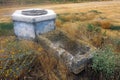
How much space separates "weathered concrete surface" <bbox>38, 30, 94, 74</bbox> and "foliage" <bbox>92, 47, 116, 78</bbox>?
0.68ft

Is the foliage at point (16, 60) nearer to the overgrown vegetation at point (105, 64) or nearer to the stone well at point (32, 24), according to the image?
the stone well at point (32, 24)

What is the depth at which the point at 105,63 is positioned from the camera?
486 centimetres

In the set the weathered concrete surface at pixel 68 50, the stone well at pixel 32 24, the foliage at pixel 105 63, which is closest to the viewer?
the foliage at pixel 105 63

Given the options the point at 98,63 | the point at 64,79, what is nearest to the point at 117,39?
the point at 98,63

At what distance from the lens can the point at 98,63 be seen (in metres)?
4.89

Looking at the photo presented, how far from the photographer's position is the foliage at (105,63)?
191 inches

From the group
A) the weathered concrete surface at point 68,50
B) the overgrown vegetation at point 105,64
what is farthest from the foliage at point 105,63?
the weathered concrete surface at point 68,50

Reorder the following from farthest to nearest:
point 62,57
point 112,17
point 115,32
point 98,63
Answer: point 112,17, point 115,32, point 62,57, point 98,63

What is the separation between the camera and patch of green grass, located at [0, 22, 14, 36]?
7015mm

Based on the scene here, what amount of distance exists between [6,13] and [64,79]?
514 cm

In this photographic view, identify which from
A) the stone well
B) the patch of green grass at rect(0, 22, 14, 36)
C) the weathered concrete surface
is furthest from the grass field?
the stone well

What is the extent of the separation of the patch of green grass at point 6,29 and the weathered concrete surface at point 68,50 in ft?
4.30

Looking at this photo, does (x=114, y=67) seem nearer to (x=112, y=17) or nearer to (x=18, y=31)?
(x=18, y=31)

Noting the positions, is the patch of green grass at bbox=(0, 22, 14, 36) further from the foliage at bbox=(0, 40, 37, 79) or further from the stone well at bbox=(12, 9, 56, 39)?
the foliage at bbox=(0, 40, 37, 79)
